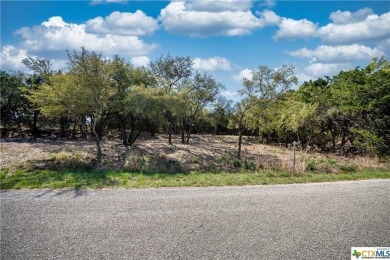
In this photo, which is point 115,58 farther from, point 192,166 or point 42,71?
point 192,166

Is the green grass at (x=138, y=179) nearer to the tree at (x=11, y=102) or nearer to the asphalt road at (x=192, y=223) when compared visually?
the asphalt road at (x=192, y=223)

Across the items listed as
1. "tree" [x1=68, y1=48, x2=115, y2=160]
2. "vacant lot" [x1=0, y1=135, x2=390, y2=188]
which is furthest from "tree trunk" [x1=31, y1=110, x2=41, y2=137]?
"tree" [x1=68, y1=48, x2=115, y2=160]

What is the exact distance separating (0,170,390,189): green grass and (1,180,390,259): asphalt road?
94 cm

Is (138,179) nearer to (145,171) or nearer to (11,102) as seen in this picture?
(145,171)

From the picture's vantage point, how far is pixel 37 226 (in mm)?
8297

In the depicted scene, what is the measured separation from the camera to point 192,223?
28.8ft

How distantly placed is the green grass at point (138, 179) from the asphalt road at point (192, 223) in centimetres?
94

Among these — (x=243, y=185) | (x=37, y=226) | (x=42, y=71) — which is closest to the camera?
(x=37, y=226)

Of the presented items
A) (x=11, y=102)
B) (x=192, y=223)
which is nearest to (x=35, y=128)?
(x=11, y=102)

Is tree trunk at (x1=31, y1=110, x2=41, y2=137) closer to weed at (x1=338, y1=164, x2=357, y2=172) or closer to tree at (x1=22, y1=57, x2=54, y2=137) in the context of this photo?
tree at (x1=22, y1=57, x2=54, y2=137)

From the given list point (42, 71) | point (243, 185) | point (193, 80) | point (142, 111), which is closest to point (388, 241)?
point (243, 185)

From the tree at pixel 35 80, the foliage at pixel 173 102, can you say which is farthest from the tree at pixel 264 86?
the tree at pixel 35 80

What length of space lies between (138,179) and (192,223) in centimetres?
618

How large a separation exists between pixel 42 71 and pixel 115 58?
10431 millimetres
